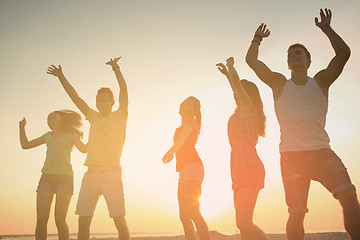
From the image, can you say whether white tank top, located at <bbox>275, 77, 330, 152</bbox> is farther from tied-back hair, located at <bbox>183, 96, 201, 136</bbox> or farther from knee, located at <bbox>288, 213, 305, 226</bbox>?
tied-back hair, located at <bbox>183, 96, 201, 136</bbox>

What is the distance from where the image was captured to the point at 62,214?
7176 mm

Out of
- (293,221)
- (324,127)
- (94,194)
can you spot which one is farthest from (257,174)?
(94,194)

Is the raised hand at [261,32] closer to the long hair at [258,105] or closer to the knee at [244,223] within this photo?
the long hair at [258,105]

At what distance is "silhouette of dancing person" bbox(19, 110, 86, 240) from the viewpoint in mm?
7125

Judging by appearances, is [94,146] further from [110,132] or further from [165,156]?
[165,156]

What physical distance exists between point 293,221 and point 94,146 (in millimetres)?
3559

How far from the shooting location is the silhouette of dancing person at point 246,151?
4.73 metres

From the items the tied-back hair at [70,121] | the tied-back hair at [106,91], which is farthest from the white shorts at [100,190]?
the tied-back hair at [70,121]

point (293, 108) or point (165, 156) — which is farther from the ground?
point (293, 108)

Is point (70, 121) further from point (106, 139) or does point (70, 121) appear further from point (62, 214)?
point (106, 139)

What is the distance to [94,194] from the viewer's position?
19.8ft

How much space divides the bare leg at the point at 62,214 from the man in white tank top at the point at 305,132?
15.2ft

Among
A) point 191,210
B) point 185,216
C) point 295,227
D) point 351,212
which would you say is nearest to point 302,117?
point 351,212

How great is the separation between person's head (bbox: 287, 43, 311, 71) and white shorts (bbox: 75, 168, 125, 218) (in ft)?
11.1
